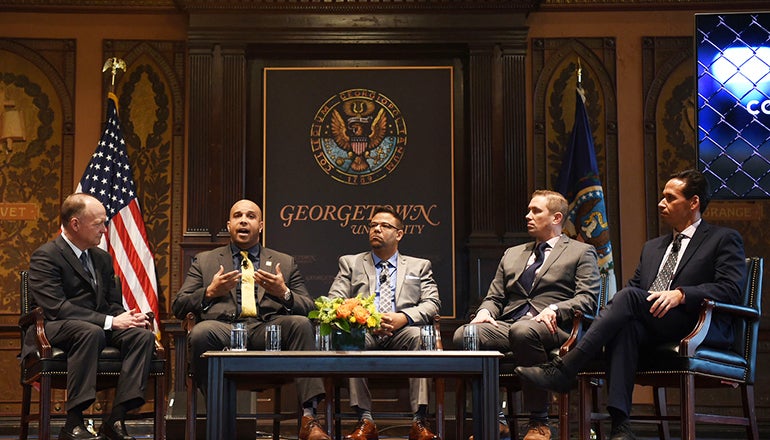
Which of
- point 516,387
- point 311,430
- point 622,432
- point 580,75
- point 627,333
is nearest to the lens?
point 622,432

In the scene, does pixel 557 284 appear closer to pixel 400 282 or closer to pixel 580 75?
pixel 400 282

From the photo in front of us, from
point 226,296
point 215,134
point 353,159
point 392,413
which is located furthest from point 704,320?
point 215,134

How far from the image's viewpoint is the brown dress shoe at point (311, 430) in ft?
15.6

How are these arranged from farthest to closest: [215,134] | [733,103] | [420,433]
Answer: [215,134]
[733,103]
[420,433]

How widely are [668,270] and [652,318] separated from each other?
44cm

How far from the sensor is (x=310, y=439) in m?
4.77

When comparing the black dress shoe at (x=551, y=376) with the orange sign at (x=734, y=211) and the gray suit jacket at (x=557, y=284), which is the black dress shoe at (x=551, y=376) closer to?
the gray suit jacket at (x=557, y=284)

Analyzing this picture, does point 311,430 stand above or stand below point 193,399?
below

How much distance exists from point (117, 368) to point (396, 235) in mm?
1810

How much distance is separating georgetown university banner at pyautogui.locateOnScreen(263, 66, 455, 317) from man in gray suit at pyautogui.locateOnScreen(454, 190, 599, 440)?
4.85 ft

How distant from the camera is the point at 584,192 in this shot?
6.74 m

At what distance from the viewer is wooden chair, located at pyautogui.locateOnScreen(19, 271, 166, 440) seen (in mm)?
4758

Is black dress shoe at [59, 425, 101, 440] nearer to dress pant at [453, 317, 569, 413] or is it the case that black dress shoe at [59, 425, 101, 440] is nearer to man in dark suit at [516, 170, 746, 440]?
dress pant at [453, 317, 569, 413]

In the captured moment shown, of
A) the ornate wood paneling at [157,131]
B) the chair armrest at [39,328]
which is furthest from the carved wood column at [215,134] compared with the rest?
the chair armrest at [39,328]
